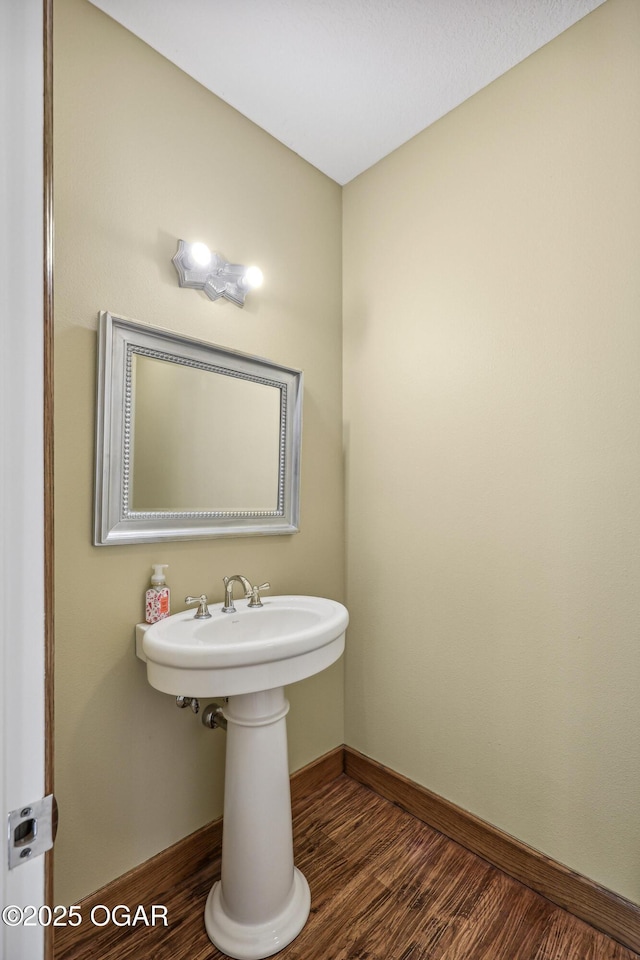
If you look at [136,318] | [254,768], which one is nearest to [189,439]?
[136,318]

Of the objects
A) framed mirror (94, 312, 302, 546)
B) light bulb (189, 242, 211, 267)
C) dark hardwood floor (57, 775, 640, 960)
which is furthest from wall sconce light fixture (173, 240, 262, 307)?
dark hardwood floor (57, 775, 640, 960)

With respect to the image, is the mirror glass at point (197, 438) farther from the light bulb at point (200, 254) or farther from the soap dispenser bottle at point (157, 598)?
the light bulb at point (200, 254)

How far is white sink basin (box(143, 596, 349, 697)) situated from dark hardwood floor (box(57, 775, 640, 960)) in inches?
28.0

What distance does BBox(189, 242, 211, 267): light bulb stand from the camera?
148 centimetres

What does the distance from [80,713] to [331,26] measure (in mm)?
2098

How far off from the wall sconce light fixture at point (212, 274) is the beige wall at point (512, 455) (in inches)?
22.0

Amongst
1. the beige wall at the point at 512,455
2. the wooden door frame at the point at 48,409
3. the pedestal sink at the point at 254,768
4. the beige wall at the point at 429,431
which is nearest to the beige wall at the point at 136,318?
the beige wall at the point at 429,431

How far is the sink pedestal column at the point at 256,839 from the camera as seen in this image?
1.24 meters

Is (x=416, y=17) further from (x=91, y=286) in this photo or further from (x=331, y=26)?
(x=91, y=286)

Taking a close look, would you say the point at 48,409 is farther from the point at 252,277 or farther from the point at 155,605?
the point at 252,277

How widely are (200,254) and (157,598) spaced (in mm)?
1083

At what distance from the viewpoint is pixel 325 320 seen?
1969mm

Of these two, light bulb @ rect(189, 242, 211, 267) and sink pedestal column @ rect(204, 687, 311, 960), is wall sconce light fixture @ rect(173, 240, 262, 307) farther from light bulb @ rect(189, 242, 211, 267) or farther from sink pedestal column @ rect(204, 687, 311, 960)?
sink pedestal column @ rect(204, 687, 311, 960)

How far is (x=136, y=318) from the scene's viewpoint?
140 centimetres
